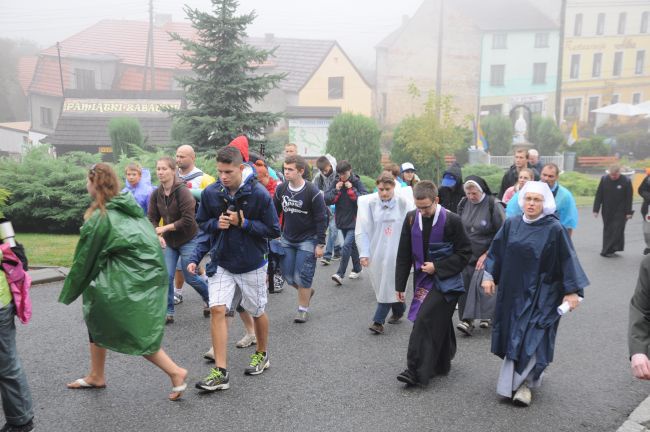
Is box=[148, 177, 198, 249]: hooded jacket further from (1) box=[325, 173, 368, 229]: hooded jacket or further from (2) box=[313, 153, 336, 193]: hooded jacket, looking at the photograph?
(2) box=[313, 153, 336, 193]: hooded jacket

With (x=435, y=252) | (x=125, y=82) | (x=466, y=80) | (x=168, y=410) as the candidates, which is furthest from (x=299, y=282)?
(x=466, y=80)

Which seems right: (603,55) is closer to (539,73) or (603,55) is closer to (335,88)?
(539,73)

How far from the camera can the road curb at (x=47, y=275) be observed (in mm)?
9164

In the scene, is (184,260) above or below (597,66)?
below

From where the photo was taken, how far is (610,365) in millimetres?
6402

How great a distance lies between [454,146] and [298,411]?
1953 cm

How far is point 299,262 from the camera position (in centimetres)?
760

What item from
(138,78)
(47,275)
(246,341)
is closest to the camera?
(246,341)

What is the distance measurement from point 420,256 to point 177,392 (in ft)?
8.12

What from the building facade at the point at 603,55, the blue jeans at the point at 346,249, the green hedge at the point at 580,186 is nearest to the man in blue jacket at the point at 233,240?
the blue jeans at the point at 346,249

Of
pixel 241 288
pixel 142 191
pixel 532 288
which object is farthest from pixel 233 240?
pixel 142 191

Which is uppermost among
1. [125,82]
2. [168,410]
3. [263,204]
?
[125,82]

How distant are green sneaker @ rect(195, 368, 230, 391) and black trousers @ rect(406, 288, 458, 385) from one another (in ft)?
5.28

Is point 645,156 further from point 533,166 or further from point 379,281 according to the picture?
point 379,281
